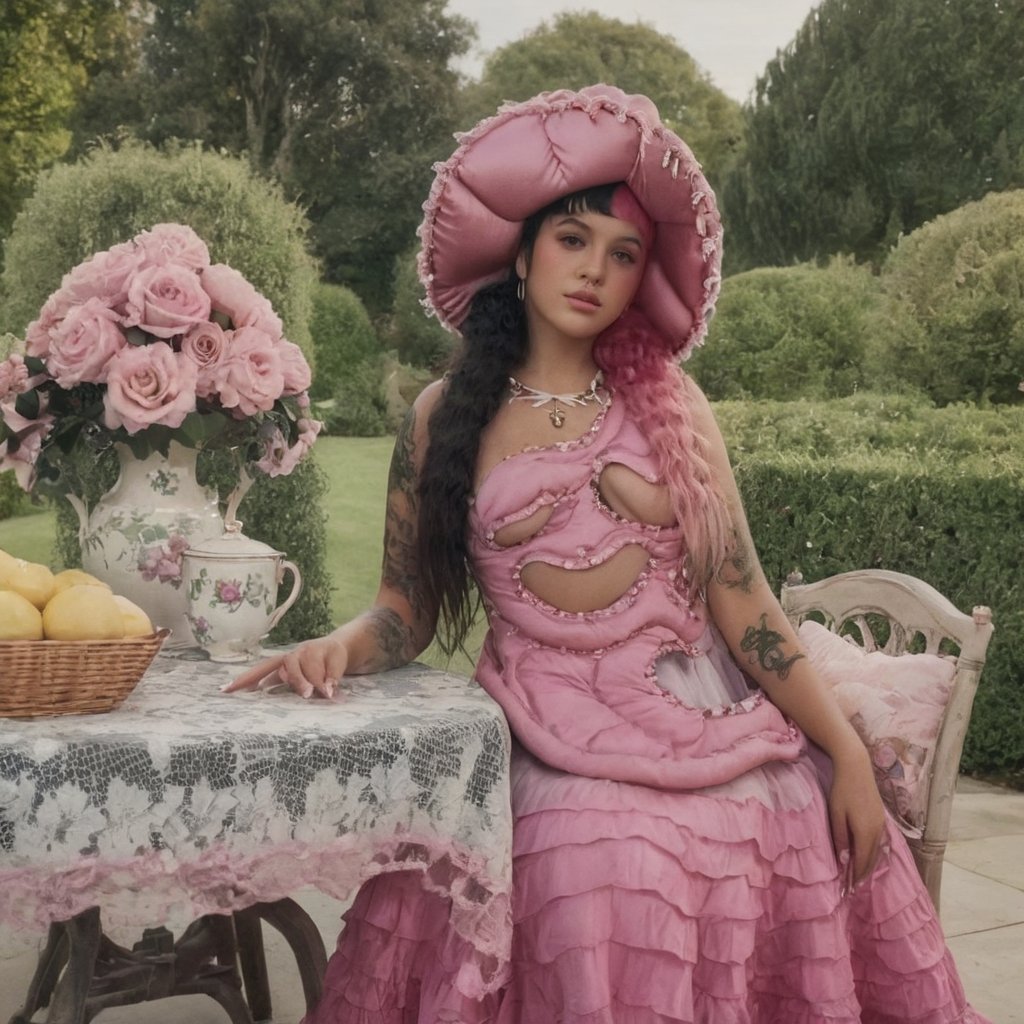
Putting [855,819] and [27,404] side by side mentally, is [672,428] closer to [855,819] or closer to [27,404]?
[855,819]

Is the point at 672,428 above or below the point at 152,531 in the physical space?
above

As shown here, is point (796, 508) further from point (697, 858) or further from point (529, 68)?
point (529, 68)

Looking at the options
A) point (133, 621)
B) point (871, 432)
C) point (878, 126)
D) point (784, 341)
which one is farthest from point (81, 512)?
point (878, 126)

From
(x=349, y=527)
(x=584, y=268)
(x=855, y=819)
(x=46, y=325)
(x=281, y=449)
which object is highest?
(x=584, y=268)

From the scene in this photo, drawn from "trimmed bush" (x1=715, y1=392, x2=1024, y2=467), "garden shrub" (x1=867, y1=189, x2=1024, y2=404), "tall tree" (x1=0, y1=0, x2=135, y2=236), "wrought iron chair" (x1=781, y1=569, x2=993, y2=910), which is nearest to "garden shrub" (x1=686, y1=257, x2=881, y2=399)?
"garden shrub" (x1=867, y1=189, x2=1024, y2=404)

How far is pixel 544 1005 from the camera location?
2080 millimetres

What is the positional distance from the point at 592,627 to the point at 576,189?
791 millimetres

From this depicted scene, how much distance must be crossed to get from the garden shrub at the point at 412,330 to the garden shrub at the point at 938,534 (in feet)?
40.5

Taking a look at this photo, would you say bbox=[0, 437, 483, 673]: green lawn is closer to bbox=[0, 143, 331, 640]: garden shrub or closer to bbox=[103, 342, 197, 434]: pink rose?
bbox=[0, 143, 331, 640]: garden shrub

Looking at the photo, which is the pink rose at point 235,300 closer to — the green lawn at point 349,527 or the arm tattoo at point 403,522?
the arm tattoo at point 403,522

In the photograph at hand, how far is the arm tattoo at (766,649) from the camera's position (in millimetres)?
2373

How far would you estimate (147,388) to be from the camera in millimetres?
2420

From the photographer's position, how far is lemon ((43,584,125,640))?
1.86 m

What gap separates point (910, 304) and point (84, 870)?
33.9 ft
